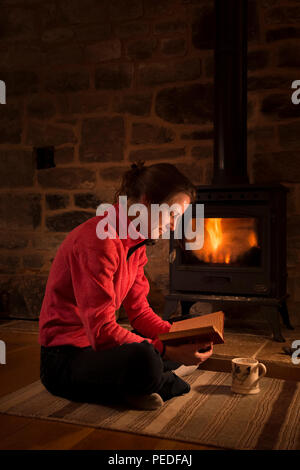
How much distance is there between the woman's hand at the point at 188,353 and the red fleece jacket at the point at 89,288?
4 cm

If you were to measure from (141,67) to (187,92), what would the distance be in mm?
392

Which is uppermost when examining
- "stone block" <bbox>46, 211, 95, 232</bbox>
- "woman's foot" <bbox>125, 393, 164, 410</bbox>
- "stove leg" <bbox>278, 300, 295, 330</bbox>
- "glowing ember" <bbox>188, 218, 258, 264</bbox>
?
"stone block" <bbox>46, 211, 95, 232</bbox>

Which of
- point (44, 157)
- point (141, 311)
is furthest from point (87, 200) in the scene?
point (141, 311)

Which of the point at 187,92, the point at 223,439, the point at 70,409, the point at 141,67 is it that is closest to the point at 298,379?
the point at 223,439

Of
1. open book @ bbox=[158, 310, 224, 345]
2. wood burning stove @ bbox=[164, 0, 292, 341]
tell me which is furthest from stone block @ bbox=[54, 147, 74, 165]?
open book @ bbox=[158, 310, 224, 345]

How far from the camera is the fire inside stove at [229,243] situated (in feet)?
9.16

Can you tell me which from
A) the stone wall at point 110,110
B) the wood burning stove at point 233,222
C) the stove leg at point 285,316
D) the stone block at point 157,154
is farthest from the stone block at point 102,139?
the stove leg at point 285,316

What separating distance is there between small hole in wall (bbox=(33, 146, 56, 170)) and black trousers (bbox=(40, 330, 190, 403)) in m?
2.19

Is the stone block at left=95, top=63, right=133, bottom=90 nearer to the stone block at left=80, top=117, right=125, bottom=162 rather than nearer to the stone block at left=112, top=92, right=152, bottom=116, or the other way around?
the stone block at left=112, top=92, right=152, bottom=116

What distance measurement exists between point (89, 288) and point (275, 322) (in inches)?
58.8

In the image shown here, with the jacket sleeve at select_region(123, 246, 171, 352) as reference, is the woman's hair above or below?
above

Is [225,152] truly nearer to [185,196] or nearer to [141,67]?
[141,67]

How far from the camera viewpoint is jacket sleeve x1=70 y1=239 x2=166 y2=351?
1.53 m

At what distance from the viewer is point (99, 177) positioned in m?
3.52
